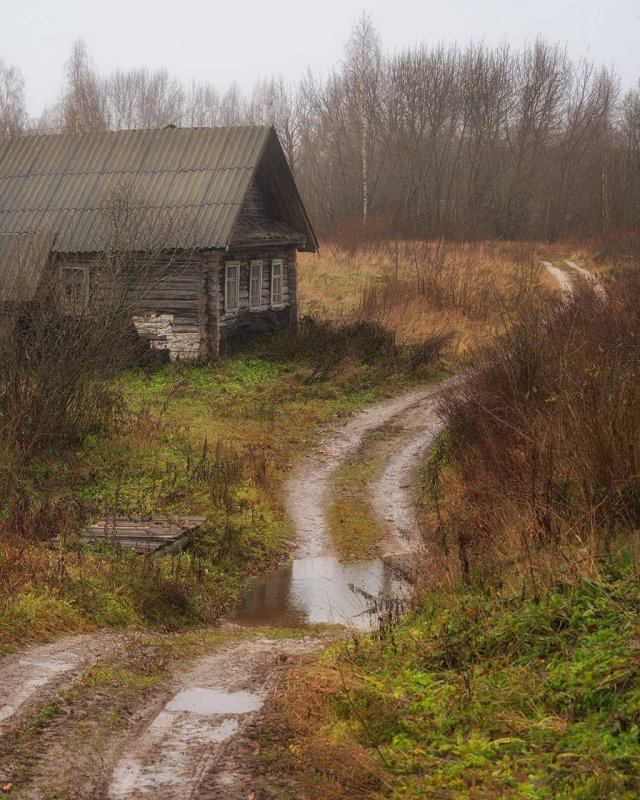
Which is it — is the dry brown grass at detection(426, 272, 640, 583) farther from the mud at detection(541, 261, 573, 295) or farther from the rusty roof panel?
the mud at detection(541, 261, 573, 295)

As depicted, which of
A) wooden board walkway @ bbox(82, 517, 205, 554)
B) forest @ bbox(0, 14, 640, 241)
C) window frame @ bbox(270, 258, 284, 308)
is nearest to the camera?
wooden board walkway @ bbox(82, 517, 205, 554)

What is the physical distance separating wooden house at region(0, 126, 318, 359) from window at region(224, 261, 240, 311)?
0.07ft

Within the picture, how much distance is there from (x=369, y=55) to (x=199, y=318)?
37639mm

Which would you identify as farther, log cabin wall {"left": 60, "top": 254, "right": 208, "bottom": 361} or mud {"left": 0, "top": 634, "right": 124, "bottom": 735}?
log cabin wall {"left": 60, "top": 254, "right": 208, "bottom": 361}

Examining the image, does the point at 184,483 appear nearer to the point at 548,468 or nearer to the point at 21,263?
the point at 21,263

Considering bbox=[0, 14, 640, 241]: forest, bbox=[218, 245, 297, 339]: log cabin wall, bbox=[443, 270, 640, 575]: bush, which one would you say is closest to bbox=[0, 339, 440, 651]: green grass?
bbox=[218, 245, 297, 339]: log cabin wall

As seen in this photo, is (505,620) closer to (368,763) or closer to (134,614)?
(368,763)

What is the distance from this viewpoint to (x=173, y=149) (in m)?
22.5

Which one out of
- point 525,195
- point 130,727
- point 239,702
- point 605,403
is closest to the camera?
point 130,727

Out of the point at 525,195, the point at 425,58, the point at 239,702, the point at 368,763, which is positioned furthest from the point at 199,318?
the point at 425,58

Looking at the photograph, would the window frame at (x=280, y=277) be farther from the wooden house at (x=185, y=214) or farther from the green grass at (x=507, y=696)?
Answer: the green grass at (x=507, y=696)

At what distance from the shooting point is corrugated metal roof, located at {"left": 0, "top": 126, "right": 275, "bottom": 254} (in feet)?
68.0

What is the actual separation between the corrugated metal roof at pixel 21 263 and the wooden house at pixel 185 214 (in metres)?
0.07

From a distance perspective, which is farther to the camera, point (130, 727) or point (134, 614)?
point (134, 614)
